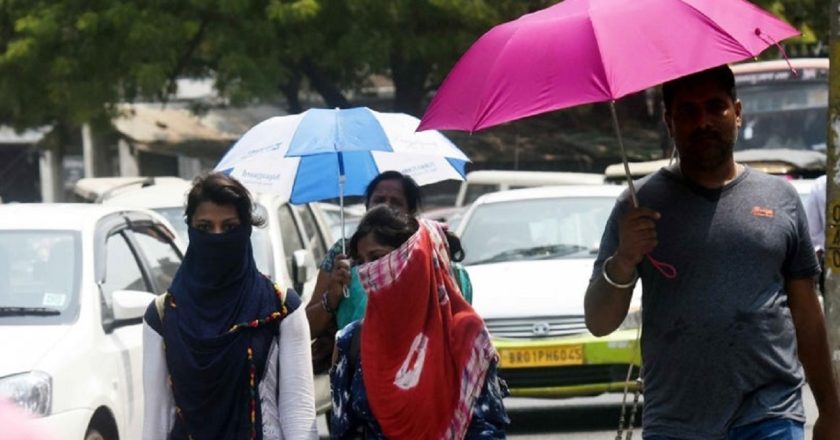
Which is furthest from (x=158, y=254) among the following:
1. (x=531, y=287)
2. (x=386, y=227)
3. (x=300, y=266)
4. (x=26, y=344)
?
(x=386, y=227)

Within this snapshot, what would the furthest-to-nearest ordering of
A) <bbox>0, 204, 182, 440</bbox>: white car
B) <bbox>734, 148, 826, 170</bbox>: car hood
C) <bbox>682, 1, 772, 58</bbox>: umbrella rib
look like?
<bbox>734, 148, 826, 170</bbox>: car hood < <bbox>0, 204, 182, 440</bbox>: white car < <bbox>682, 1, 772, 58</bbox>: umbrella rib

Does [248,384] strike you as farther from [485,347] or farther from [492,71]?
[492,71]

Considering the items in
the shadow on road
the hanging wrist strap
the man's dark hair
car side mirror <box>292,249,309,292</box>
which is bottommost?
the shadow on road

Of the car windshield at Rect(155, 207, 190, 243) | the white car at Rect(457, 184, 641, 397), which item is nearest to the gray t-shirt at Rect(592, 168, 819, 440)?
the white car at Rect(457, 184, 641, 397)

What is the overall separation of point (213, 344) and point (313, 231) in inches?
331

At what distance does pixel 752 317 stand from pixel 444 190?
30.2 metres

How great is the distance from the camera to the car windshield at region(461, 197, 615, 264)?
41.1ft

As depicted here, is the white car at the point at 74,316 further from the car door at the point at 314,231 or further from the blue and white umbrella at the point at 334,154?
the car door at the point at 314,231

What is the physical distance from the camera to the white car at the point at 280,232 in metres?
10.8

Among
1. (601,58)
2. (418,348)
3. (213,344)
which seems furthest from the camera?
(213,344)

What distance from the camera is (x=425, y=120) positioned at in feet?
16.8

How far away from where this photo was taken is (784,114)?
22938 mm

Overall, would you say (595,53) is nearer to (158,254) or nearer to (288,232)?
(158,254)

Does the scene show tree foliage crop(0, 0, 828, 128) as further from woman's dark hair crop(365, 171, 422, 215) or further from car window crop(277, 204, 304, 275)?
woman's dark hair crop(365, 171, 422, 215)
